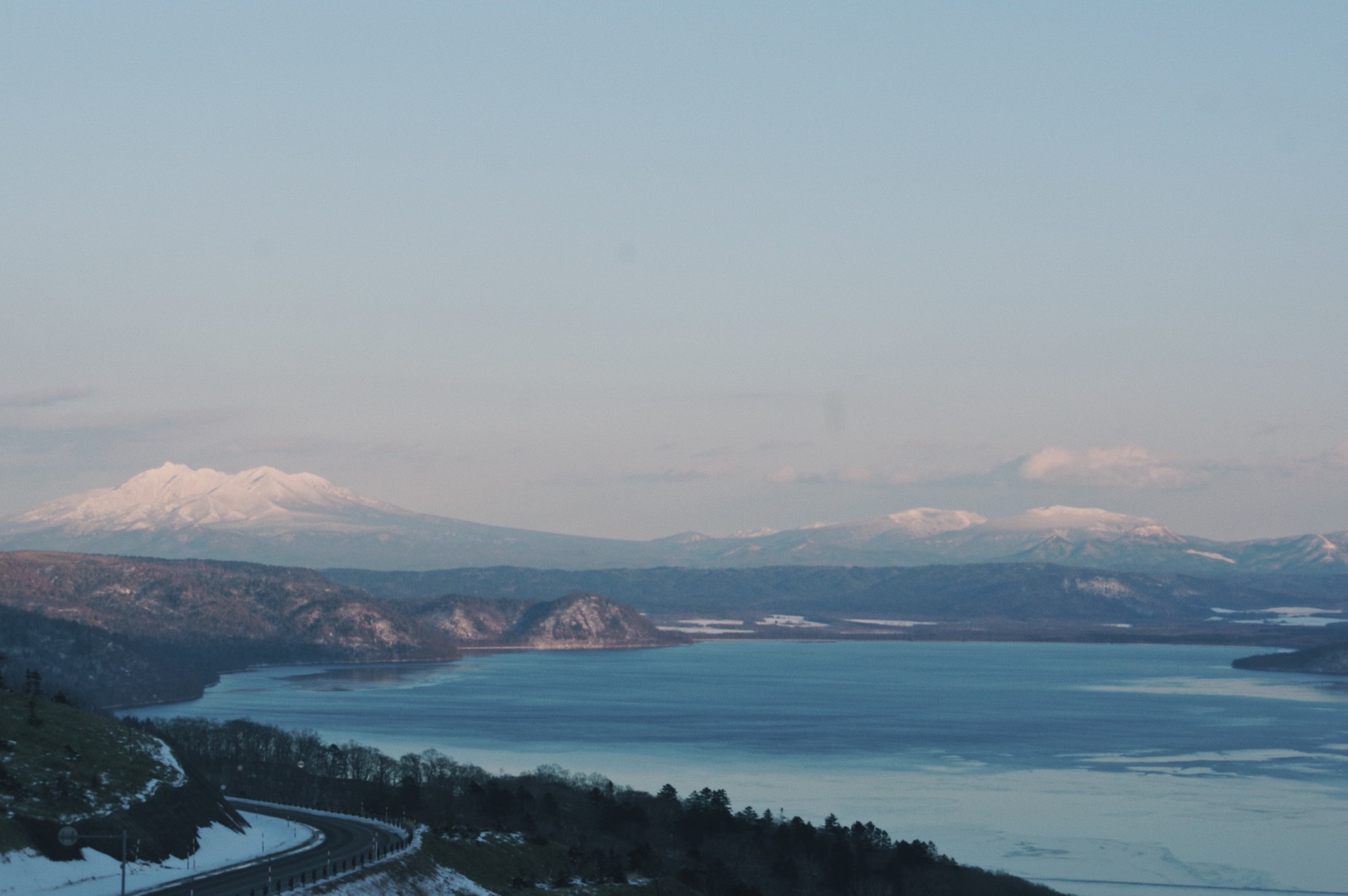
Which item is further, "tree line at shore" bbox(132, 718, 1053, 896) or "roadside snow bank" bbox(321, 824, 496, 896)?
"tree line at shore" bbox(132, 718, 1053, 896)

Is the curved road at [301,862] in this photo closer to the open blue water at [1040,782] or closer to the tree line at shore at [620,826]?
the tree line at shore at [620,826]

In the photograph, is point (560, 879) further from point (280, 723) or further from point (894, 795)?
point (280, 723)

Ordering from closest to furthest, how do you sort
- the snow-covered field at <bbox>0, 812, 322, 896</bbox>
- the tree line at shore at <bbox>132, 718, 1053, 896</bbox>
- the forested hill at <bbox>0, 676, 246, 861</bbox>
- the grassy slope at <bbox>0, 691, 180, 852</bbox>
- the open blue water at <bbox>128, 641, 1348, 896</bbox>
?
the snow-covered field at <bbox>0, 812, 322, 896</bbox> → the forested hill at <bbox>0, 676, 246, 861</bbox> → the grassy slope at <bbox>0, 691, 180, 852</bbox> → the tree line at shore at <bbox>132, 718, 1053, 896</bbox> → the open blue water at <bbox>128, 641, 1348, 896</bbox>

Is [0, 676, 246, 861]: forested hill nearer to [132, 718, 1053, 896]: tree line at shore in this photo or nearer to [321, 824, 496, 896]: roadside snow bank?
[321, 824, 496, 896]: roadside snow bank

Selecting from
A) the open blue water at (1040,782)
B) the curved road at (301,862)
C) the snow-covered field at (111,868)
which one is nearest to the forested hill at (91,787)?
the snow-covered field at (111,868)

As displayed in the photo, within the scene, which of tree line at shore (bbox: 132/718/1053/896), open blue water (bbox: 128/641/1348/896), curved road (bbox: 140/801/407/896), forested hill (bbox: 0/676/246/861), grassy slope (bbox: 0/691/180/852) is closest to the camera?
curved road (bbox: 140/801/407/896)

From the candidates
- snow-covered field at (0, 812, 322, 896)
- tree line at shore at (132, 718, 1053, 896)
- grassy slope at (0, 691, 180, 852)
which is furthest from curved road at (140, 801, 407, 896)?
grassy slope at (0, 691, 180, 852)

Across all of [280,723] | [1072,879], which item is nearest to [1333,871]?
[1072,879]
